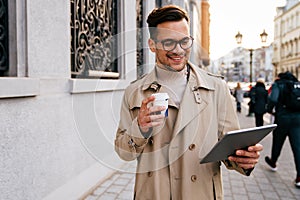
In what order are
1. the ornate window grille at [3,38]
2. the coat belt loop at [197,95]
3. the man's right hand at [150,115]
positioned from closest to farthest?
the man's right hand at [150,115] → the coat belt loop at [197,95] → the ornate window grille at [3,38]

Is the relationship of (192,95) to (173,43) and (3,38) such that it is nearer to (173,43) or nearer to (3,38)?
(173,43)

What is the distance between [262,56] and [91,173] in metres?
104

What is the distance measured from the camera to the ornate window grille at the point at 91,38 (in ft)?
13.3

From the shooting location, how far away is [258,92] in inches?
352

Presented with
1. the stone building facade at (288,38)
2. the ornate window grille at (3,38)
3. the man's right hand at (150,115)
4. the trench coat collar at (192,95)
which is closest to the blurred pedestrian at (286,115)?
the trench coat collar at (192,95)

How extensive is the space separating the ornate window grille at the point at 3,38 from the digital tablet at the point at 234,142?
7.91 feet

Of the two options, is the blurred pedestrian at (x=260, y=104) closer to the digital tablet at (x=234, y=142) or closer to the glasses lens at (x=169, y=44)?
the digital tablet at (x=234, y=142)

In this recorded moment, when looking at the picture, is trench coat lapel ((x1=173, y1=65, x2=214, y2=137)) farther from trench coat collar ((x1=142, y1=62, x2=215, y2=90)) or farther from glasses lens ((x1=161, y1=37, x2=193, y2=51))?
glasses lens ((x1=161, y1=37, x2=193, y2=51))

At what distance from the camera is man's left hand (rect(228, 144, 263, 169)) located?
1.40 m

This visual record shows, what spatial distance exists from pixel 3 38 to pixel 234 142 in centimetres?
259

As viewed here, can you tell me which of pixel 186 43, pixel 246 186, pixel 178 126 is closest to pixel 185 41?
pixel 186 43

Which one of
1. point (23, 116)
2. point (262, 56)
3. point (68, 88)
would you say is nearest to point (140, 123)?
point (23, 116)

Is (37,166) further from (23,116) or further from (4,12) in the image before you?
(4,12)

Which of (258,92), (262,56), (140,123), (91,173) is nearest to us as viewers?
(140,123)
